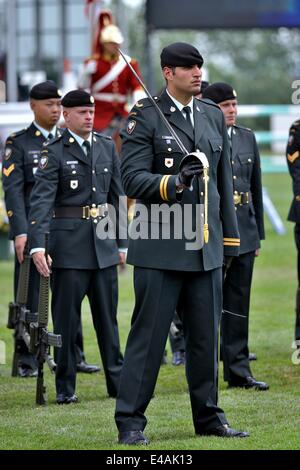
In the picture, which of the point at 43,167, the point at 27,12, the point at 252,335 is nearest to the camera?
the point at 43,167

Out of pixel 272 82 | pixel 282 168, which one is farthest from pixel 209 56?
pixel 282 168

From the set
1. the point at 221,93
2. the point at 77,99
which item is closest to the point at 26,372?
the point at 77,99

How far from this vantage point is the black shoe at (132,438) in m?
6.87

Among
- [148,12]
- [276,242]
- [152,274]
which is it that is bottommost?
[276,242]

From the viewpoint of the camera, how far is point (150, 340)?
22.8 feet

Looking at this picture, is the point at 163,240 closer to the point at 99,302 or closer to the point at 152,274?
the point at 152,274

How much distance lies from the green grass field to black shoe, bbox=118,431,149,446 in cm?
5

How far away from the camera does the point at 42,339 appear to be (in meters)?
8.59

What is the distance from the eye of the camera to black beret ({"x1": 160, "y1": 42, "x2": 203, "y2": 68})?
22.4 feet

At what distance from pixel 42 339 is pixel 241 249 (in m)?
1.45

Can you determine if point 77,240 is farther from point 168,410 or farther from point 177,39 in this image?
point 177,39

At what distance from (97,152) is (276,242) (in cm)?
967

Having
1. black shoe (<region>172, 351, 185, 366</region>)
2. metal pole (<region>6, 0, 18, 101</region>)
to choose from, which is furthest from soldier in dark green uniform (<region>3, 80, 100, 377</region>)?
metal pole (<region>6, 0, 18, 101</region>)

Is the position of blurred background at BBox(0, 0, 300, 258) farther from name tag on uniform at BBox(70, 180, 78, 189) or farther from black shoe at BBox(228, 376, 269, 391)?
black shoe at BBox(228, 376, 269, 391)
